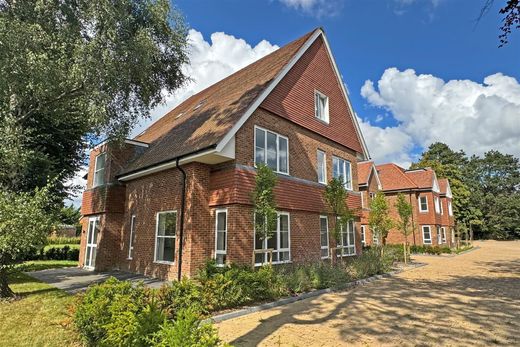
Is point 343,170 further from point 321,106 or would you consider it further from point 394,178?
point 394,178

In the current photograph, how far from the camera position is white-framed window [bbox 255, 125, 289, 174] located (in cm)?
1296

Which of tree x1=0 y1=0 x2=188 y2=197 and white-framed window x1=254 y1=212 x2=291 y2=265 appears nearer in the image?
tree x1=0 y1=0 x2=188 y2=197

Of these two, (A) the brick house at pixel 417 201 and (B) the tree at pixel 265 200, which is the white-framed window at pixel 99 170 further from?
(A) the brick house at pixel 417 201

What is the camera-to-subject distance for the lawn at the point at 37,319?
21.3 ft

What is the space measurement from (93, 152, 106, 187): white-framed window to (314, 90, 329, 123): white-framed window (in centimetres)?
1155

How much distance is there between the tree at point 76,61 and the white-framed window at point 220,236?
4.91 meters

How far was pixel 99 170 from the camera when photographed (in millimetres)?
17234

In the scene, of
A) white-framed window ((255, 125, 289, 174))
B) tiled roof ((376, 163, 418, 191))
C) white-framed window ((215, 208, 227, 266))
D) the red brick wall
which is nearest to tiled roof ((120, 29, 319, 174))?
the red brick wall

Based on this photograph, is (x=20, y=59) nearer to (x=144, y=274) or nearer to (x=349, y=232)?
(x=144, y=274)

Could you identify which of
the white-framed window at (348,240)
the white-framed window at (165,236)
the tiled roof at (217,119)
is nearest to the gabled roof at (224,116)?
the tiled roof at (217,119)

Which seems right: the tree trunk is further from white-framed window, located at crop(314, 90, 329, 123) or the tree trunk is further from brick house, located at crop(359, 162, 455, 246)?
brick house, located at crop(359, 162, 455, 246)

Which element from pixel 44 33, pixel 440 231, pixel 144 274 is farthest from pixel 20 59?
pixel 440 231

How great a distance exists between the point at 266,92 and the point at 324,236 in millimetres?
7711

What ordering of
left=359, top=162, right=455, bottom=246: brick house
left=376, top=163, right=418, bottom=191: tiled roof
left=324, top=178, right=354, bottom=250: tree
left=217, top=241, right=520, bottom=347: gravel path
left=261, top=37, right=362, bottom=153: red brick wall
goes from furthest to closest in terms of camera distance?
left=376, top=163, right=418, bottom=191: tiled roof, left=359, top=162, right=455, bottom=246: brick house, left=324, top=178, right=354, bottom=250: tree, left=261, top=37, right=362, bottom=153: red brick wall, left=217, top=241, right=520, bottom=347: gravel path
